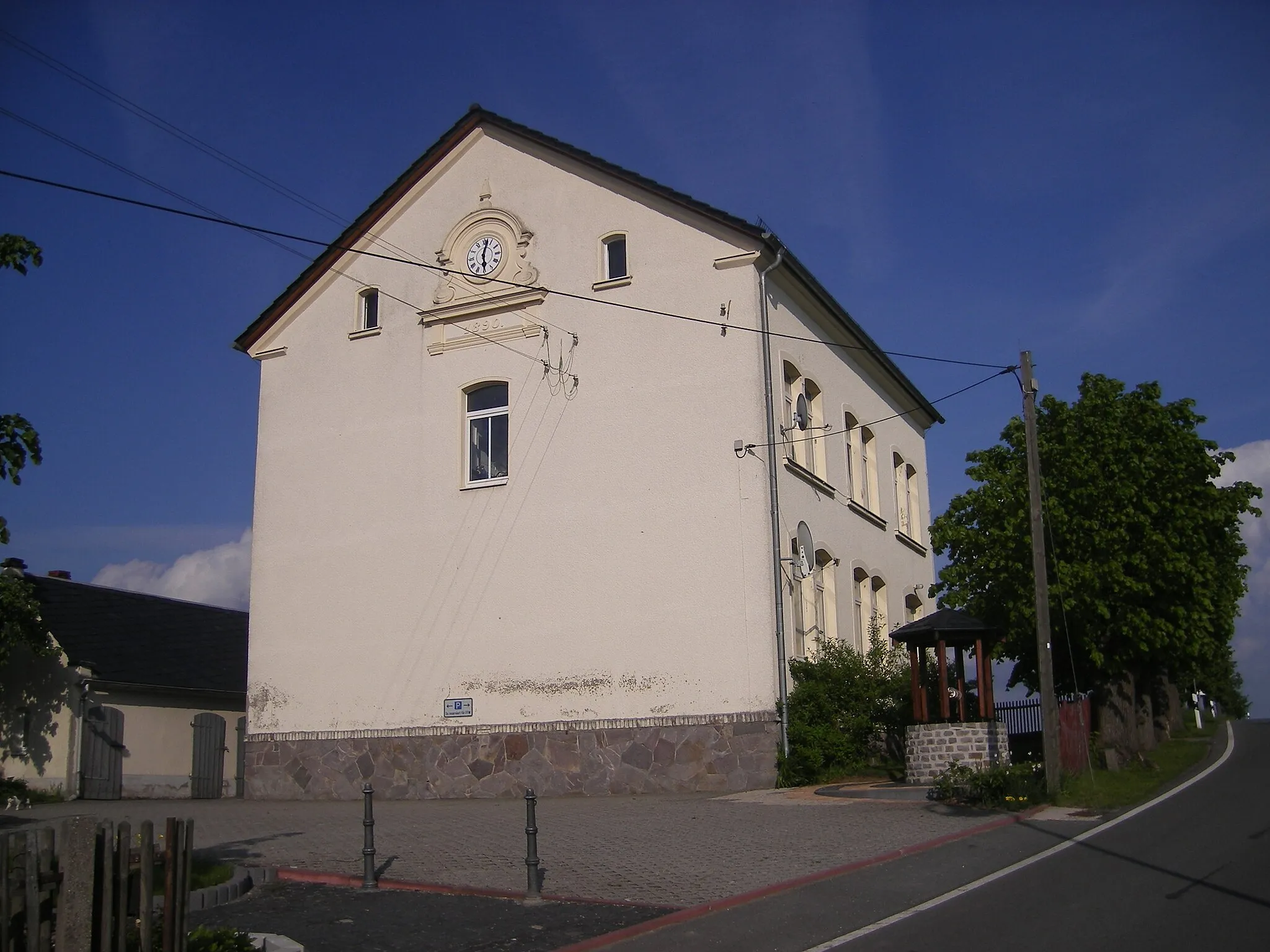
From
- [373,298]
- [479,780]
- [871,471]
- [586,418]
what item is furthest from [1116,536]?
[373,298]

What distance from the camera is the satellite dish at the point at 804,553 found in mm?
20750

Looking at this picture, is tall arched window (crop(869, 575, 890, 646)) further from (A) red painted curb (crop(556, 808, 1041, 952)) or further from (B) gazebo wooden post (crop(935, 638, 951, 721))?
(A) red painted curb (crop(556, 808, 1041, 952))

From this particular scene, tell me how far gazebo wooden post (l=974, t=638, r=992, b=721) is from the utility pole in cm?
92

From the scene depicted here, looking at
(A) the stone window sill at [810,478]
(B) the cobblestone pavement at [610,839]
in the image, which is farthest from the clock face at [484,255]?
(B) the cobblestone pavement at [610,839]

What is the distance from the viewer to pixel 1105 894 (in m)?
9.83

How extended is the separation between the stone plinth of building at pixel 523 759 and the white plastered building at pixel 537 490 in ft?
0.15

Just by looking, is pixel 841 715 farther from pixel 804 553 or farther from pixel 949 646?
pixel 804 553

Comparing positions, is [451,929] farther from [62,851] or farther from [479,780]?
[479,780]

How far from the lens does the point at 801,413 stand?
2209 centimetres

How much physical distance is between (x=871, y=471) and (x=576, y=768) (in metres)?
11.3

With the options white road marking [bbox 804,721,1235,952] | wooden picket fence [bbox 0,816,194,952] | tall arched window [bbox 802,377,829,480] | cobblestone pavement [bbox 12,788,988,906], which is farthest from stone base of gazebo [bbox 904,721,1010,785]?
wooden picket fence [bbox 0,816,194,952]

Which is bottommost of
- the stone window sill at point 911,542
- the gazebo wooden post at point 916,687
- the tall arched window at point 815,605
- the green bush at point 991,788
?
the green bush at point 991,788

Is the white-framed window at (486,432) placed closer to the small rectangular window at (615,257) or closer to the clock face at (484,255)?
the clock face at (484,255)

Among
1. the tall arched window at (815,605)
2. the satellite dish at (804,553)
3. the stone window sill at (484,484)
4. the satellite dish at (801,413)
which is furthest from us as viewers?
the stone window sill at (484,484)
